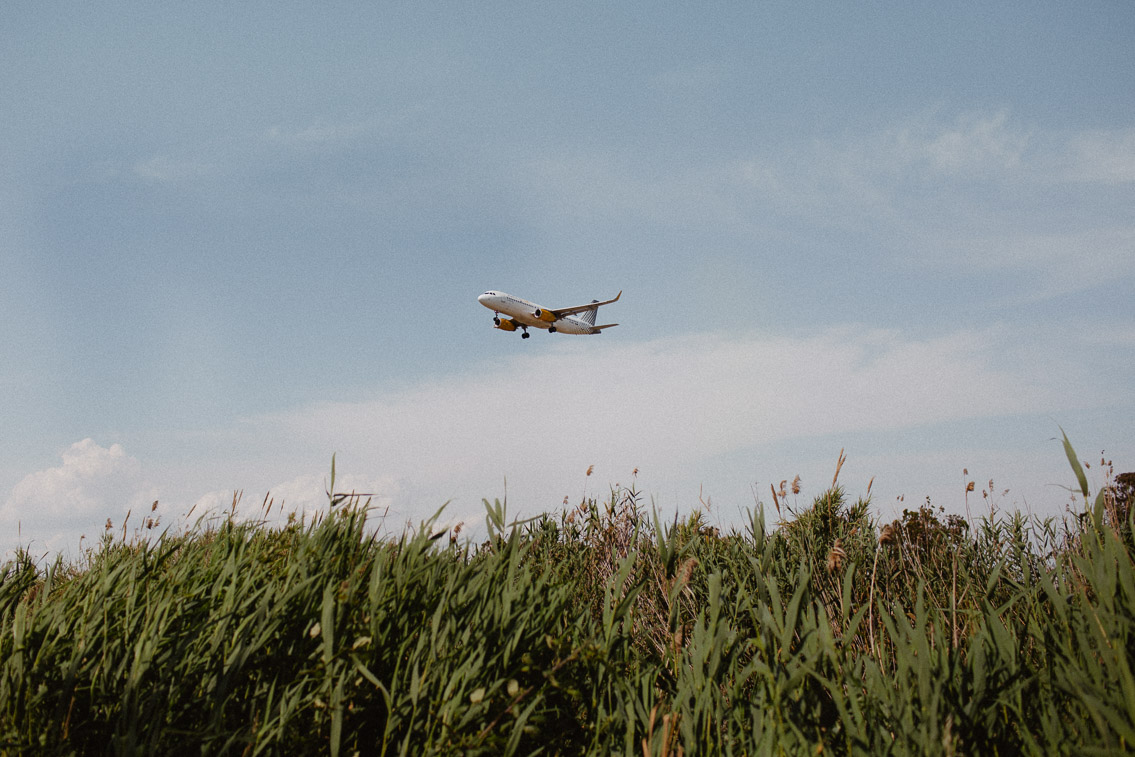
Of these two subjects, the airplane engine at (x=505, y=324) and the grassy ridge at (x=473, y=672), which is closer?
the grassy ridge at (x=473, y=672)

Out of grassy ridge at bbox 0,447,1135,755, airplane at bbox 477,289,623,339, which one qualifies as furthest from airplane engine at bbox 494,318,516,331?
grassy ridge at bbox 0,447,1135,755

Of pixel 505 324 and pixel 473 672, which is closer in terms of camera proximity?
pixel 473 672

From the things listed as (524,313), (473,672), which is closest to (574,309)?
(524,313)

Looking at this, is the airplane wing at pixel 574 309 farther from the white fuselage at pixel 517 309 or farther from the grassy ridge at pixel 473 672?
the grassy ridge at pixel 473 672

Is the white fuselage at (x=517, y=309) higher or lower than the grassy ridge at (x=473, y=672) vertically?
higher

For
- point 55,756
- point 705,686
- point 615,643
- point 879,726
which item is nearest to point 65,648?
point 55,756

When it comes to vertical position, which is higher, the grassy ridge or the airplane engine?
the airplane engine

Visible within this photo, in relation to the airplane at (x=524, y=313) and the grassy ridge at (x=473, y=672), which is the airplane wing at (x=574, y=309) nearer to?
the airplane at (x=524, y=313)

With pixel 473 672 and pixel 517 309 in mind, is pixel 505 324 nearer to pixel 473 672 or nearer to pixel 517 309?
pixel 517 309

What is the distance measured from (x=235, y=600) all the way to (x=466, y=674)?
1.66 meters

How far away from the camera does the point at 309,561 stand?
171 inches

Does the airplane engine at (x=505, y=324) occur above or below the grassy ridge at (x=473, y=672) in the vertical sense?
above

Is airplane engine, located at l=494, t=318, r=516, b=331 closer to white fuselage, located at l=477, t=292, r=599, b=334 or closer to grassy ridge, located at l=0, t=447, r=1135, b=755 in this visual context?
white fuselage, located at l=477, t=292, r=599, b=334

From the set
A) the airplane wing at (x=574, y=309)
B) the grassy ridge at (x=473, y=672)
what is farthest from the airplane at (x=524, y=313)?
the grassy ridge at (x=473, y=672)
